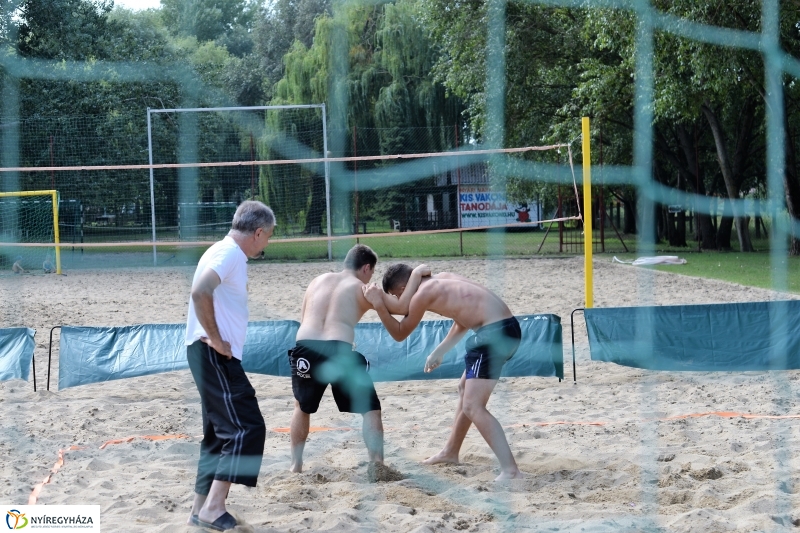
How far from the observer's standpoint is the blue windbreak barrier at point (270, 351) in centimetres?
592

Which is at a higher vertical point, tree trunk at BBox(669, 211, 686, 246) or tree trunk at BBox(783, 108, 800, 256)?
tree trunk at BBox(783, 108, 800, 256)

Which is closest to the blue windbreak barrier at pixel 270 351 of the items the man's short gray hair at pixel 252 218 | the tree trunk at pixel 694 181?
the man's short gray hair at pixel 252 218

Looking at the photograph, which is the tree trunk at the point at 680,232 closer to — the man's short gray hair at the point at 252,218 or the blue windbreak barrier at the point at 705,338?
the blue windbreak barrier at the point at 705,338

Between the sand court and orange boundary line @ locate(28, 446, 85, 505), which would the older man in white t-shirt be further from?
orange boundary line @ locate(28, 446, 85, 505)

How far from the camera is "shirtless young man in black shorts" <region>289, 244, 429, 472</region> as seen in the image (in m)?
3.99

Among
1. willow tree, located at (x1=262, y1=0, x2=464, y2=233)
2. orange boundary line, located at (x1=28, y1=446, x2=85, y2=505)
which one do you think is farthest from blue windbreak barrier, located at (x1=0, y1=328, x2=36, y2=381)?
willow tree, located at (x1=262, y1=0, x2=464, y2=233)

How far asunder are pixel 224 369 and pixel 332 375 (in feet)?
2.75

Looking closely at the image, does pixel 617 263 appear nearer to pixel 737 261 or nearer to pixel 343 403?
pixel 737 261

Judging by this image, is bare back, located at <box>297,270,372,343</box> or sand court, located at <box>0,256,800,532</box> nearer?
sand court, located at <box>0,256,800,532</box>

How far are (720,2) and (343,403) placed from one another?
9.73 metres

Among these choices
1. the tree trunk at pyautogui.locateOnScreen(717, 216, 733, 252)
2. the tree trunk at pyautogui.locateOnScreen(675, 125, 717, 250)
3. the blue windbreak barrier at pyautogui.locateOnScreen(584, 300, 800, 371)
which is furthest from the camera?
the tree trunk at pyautogui.locateOnScreen(717, 216, 733, 252)

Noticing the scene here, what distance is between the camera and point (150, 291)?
11.7 metres

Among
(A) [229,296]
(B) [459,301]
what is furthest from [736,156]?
(A) [229,296]

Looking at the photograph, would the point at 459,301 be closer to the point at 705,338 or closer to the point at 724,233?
the point at 705,338
